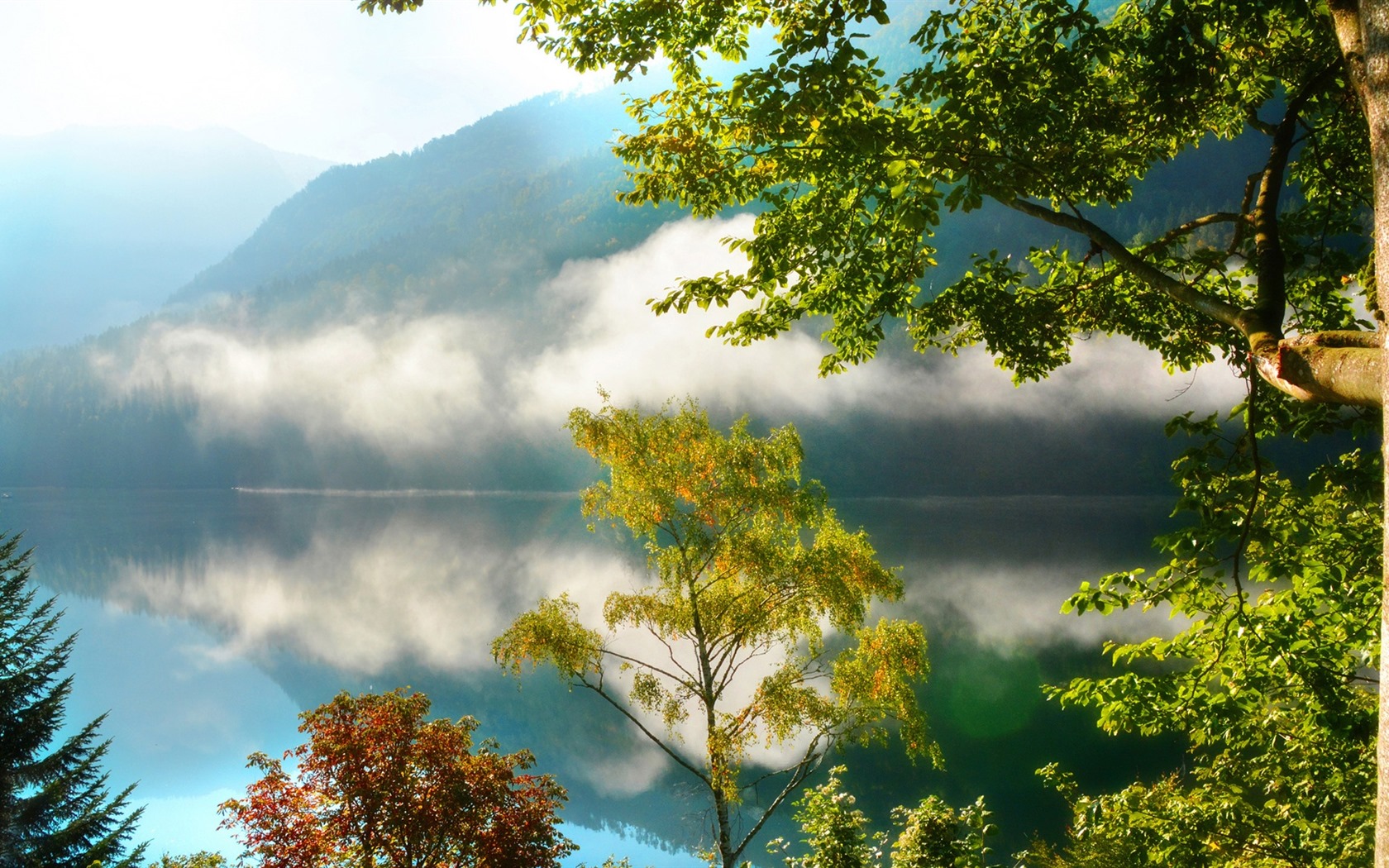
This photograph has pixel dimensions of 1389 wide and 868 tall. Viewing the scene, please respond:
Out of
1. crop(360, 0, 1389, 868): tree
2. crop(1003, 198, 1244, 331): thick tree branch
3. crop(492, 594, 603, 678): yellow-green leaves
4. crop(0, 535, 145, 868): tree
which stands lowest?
crop(0, 535, 145, 868): tree

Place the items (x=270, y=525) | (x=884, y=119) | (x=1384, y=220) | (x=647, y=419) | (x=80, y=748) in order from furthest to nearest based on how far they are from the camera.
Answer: (x=270, y=525) < (x=80, y=748) < (x=647, y=419) < (x=884, y=119) < (x=1384, y=220)

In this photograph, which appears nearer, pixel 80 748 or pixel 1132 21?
pixel 1132 21

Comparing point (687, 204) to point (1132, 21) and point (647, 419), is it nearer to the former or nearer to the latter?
point (1132, 21)

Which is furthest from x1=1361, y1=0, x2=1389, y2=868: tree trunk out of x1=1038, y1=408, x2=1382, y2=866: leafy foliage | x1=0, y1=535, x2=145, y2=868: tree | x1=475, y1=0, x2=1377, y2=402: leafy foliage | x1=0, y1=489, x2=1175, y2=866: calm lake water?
x1=0, y1=489, x2=1175, y2=866: calm lake water

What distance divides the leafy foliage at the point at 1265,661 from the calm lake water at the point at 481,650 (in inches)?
659

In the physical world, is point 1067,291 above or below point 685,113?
below

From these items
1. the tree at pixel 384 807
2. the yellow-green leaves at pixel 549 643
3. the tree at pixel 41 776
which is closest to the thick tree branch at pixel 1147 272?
the tree at pixel 384 807

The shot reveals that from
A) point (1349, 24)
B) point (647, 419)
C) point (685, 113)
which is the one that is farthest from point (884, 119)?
point (647, 419)

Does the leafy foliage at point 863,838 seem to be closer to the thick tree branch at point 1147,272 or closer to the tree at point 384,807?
the tree at point 384,807

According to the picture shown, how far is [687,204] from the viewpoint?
4.05 m

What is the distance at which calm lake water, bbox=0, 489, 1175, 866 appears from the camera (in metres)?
25.9

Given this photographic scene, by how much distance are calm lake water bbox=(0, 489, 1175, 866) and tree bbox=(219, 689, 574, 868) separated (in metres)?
16.0

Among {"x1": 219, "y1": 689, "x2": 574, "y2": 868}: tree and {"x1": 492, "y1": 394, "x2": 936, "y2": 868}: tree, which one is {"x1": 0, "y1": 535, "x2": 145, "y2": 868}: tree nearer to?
{"x1": 219, "y1": 689, "x2": 574, "y2": 868}: tree

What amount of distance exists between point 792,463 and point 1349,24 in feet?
24.4
